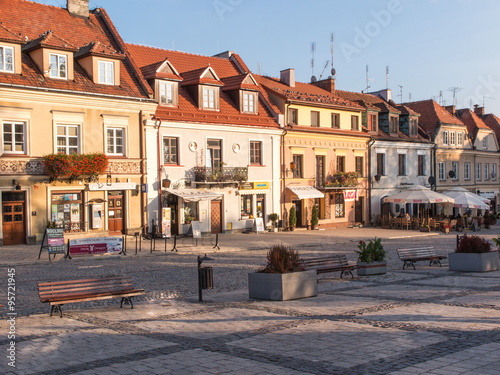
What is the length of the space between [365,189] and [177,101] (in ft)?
55.7

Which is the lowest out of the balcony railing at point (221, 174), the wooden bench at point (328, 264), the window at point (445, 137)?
the wooden bench at point (328, 264)

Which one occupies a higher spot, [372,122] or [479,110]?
[479,110]

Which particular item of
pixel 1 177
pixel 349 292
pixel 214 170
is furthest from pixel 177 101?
pixel 349 292

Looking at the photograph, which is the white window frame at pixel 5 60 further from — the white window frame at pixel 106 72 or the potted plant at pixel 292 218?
the potted plant at pixel 292 218

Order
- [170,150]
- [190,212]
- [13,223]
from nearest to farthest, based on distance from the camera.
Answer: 1. [13,223]
2. [170,150]
3. [190,212]

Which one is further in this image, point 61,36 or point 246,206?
point 246,206

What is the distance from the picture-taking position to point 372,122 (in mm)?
43781

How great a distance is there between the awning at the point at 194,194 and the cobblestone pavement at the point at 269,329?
41.5ft

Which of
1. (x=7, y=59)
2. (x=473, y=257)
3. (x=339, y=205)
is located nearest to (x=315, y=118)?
(x=339, y=205)

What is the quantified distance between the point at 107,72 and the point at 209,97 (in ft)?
21.9

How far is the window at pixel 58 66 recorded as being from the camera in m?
27.1

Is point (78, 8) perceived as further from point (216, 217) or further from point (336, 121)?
point (336, 121)

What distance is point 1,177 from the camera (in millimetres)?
25078

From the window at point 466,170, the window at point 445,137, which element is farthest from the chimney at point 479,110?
the window at point 445,137
